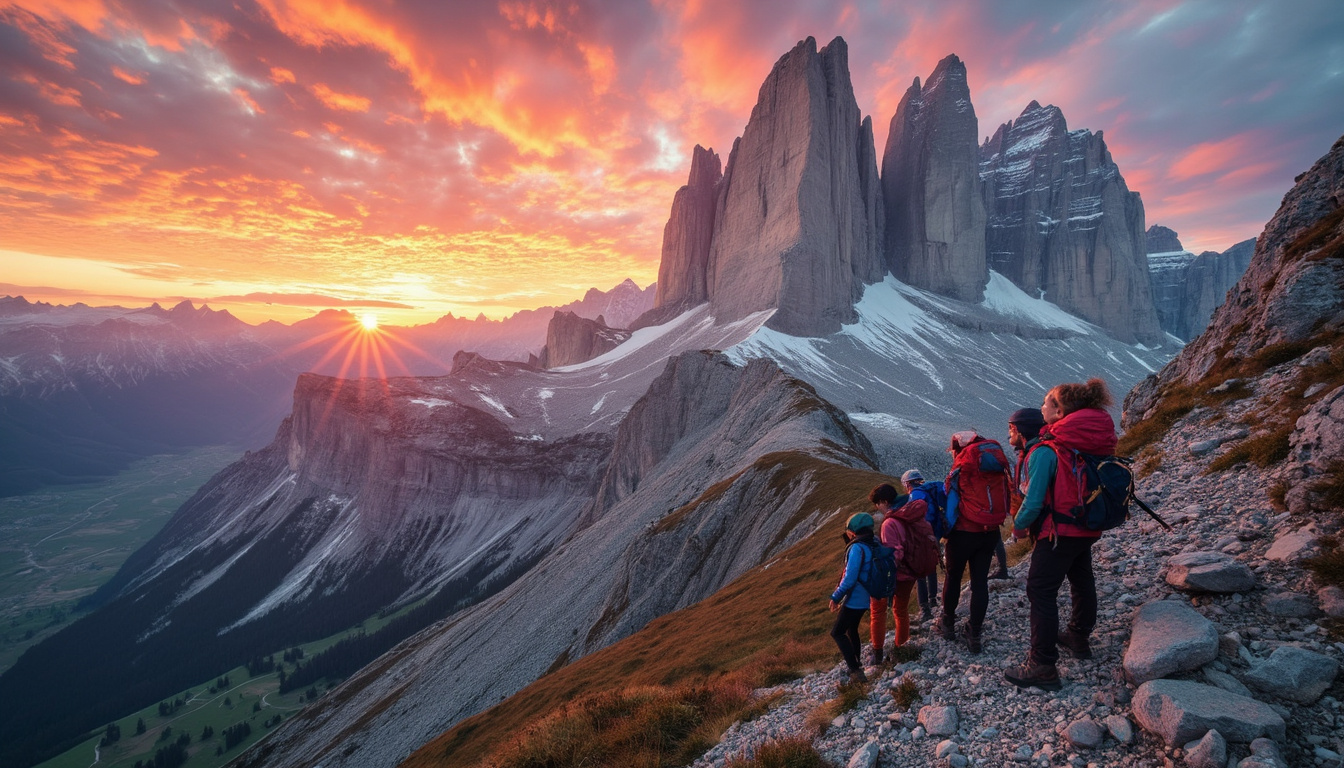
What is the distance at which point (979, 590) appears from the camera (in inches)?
337

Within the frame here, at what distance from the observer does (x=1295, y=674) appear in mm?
5586

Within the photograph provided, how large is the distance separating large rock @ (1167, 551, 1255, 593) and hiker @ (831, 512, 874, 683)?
4193mm

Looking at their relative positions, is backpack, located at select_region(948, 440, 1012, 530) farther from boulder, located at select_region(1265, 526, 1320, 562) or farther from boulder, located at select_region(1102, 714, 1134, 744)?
boulder, located at select_region(1265, 526, 1320, 562)

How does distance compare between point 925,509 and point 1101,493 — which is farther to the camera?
point 925,509

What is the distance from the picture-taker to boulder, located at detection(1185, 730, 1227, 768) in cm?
512

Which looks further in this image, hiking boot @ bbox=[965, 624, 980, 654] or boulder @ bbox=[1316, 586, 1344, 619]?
hiking boot @ bbox=[965, 624, 980, 654]

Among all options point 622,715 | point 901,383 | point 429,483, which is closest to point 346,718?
point 622,715

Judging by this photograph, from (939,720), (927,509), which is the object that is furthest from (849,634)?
(927,509)

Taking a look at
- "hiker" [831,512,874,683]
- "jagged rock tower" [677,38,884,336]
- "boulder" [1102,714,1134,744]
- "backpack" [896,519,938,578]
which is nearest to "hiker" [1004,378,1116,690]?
"boulder" [1102,714,1134,744]

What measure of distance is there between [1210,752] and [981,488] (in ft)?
13.3

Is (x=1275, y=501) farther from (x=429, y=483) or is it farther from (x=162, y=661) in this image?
(x=162, y=661)

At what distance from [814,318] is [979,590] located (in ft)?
520

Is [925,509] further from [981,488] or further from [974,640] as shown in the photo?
[974,640]

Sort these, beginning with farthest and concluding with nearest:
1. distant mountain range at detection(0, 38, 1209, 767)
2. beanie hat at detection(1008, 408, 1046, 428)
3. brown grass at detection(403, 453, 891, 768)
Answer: distant mountain range at detection(0, 38, 1209, 767)
brown grass at detection(403, 453, 891, 768)
beanie hat at detection(1008, 408, 1046, 428)
